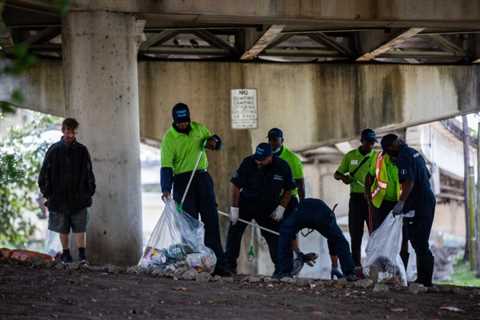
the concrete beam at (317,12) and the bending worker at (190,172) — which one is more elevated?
the concrete beam at (317,12)

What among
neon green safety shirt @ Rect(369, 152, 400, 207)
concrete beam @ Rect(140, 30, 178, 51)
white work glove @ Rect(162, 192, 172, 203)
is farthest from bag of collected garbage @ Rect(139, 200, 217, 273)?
concrete beam @ Rect(140, 30, 178, 51)

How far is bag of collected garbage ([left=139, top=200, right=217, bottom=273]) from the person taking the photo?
12.2m

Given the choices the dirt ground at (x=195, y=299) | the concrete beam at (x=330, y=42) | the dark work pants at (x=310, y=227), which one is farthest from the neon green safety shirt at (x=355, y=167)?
the concrete beam at (x=330, y=42)

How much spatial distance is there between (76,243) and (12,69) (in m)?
8.73

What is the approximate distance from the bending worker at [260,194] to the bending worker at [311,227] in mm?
601

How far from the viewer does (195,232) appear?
1224 centimetres

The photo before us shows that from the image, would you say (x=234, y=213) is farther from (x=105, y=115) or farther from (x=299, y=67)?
(x=299, y=67)

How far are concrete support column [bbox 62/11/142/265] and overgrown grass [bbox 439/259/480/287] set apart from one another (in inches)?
406

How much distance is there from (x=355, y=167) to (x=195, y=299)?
16.6 feet

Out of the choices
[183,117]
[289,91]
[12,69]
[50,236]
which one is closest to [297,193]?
[183,117]

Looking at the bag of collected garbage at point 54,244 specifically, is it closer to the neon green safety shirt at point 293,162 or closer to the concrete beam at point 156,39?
the neon green safety shirt at point 293,162

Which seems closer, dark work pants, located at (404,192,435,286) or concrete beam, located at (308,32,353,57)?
dark work pants, located at (404,192,435,286)

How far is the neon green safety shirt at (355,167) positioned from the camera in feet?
47.5

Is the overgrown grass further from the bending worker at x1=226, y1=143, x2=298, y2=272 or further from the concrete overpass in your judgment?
the bending worker at x1=226, y1=143, x2=298, y2=272
